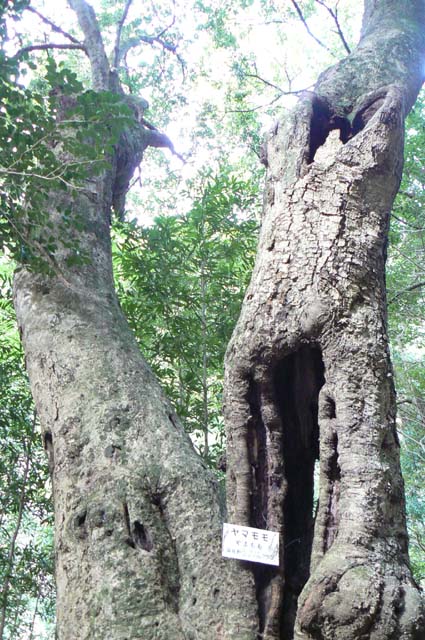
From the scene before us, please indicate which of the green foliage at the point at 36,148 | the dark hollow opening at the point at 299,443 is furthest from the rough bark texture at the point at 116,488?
the green foliage at the point at 36,148

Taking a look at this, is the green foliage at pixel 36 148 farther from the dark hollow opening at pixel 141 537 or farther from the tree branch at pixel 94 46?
the tree branch at pixel 94 46

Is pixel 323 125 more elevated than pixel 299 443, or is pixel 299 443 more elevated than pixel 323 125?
pixel 323 125

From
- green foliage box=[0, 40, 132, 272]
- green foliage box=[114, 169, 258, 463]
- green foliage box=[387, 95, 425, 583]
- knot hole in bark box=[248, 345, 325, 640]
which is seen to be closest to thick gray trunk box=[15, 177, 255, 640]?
knot hole in bark box=[248, 345, 325, 640]

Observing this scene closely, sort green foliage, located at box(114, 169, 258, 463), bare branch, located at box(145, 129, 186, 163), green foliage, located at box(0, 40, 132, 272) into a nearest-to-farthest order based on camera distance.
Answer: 1. green foliage, located at box(0, 40, 132, 272)
2. green foliage, located at box(114, 169, 258, 463)
3. bare branch, located at box(145, 129, 186, 163)

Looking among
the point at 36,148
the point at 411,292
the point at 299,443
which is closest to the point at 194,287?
the point at 36,148

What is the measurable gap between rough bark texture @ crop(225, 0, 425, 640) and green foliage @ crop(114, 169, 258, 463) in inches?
52.8

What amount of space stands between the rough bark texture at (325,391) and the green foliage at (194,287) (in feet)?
4.40

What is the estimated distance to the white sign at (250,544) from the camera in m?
1.80

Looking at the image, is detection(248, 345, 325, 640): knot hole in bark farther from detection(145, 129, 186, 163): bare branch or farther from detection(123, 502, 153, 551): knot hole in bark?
detection(145, 129, 186, 163): bare branch

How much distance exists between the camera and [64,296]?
2.72 meters

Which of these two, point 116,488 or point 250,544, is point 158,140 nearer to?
point 116,488

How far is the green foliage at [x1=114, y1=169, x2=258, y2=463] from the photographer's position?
3.56 m

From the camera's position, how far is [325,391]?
180cm

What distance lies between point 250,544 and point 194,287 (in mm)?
2133
